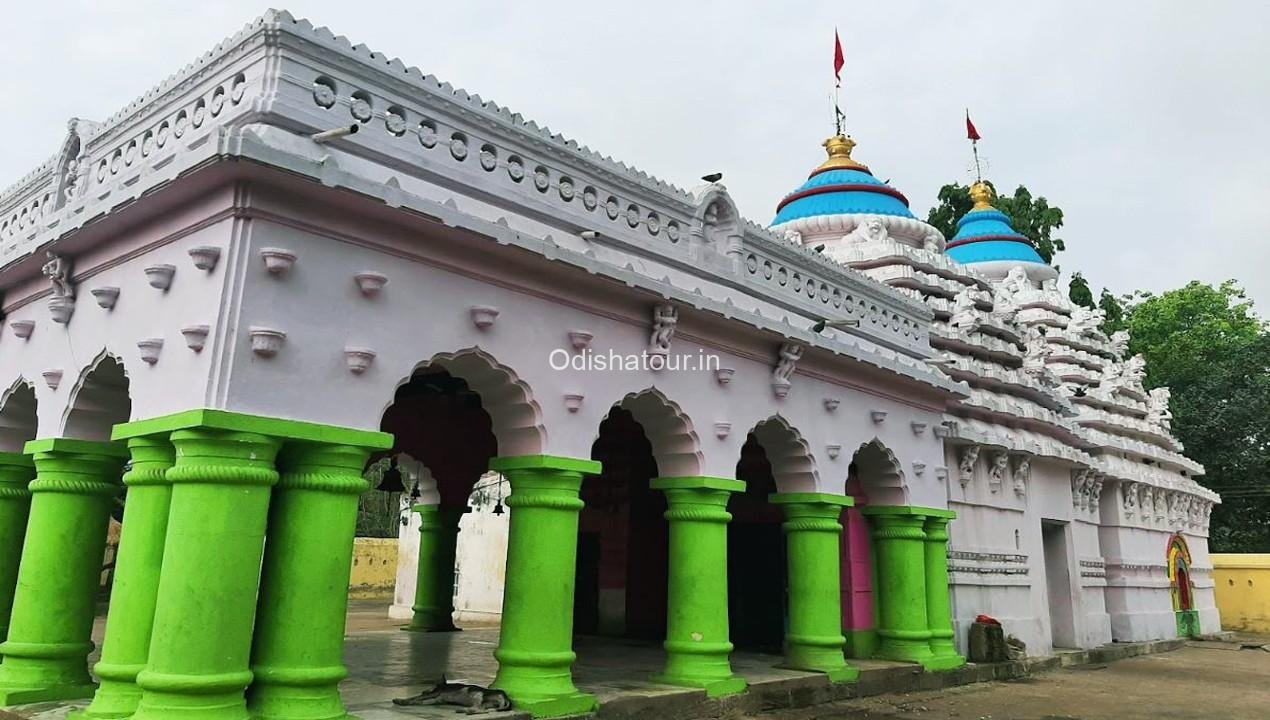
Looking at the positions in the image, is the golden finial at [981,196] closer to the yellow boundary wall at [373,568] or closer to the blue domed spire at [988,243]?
the blue domed spire at [988,243]

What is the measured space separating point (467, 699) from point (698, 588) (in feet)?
7.96

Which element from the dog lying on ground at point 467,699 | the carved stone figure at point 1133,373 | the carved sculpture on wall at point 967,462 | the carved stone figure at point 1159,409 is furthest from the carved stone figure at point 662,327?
the carved stone figure at point 1159,409

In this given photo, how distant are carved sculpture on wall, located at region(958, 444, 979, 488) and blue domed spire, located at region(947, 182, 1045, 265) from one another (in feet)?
30.6

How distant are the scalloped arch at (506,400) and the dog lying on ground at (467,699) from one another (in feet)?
5.68

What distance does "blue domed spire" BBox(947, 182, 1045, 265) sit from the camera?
2050 cm

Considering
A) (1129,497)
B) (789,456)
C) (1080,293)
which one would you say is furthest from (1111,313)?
(789,456)

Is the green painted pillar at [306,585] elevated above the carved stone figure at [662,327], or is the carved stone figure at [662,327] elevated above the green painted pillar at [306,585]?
the carved stone figure at [662,327]

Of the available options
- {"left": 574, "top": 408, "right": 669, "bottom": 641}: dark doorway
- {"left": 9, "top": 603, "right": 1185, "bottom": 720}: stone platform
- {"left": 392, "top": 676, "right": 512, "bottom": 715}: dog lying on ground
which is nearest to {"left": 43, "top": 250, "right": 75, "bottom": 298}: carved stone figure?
{"left": 9, "top": 603, "right": 1185, "bottom": 720}: stone platform

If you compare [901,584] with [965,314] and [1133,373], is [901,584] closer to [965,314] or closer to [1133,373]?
[965,314]

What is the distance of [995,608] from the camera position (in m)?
12.5

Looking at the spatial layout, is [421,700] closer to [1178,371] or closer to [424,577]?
[424,577]

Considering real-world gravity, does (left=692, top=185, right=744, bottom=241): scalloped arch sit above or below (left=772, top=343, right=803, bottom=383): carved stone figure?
above

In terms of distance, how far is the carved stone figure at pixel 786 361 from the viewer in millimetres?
9031

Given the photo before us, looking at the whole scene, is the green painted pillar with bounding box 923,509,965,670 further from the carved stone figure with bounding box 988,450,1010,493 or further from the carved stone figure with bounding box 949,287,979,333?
the carved stone figure with bounding box 949,287,979,333
